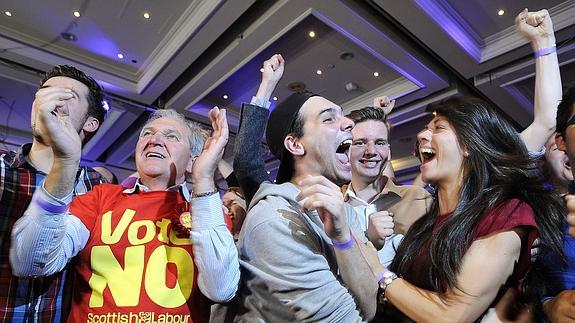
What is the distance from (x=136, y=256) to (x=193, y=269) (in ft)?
0.63

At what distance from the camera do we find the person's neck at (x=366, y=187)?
229cm

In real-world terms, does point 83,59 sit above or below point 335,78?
above

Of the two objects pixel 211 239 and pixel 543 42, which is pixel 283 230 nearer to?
pixel 211 239

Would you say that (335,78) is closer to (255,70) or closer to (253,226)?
(255,70)

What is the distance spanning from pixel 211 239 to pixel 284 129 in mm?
631

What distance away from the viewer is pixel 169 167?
1.54 meters

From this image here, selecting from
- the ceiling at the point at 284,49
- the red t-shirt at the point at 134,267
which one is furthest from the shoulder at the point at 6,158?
the ceiling at the point at 284,49

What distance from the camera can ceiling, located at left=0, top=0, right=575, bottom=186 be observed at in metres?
4.21

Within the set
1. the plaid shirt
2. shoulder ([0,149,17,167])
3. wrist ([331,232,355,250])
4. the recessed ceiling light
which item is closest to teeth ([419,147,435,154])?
wrist ([331,232,355,250])

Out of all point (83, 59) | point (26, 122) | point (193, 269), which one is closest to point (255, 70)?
point (83, 59)

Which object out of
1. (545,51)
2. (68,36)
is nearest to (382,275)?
(545,51)

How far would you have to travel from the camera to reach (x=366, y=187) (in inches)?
92.0

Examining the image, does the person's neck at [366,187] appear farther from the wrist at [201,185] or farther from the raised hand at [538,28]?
the wrist at [201,185]

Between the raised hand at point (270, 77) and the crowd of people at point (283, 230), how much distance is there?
1.6 inches
